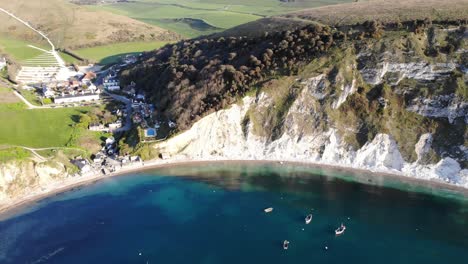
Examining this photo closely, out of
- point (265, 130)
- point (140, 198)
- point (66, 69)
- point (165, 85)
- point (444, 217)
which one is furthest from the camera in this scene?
point (66, 69)

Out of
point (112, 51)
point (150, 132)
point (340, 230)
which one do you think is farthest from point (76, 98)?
point (340, 230)

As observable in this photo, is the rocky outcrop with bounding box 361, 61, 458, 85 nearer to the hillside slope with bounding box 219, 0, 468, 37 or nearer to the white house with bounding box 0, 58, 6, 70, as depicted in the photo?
the hillside slope with bounding box 219, 0, 468, 37

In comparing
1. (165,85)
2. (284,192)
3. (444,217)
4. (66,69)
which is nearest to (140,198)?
(284,192)

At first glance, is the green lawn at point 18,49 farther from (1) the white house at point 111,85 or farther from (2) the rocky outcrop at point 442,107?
(2) the rocky outcrop at point 442,107

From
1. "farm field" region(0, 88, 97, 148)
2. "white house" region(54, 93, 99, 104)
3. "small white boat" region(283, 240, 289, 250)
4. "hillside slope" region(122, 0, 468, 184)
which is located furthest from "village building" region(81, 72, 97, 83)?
"small white boat" region(283, 240, 289, 250)

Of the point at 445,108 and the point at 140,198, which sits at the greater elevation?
the point at 445,108

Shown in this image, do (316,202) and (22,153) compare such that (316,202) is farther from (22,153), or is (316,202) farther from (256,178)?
(22,153)
